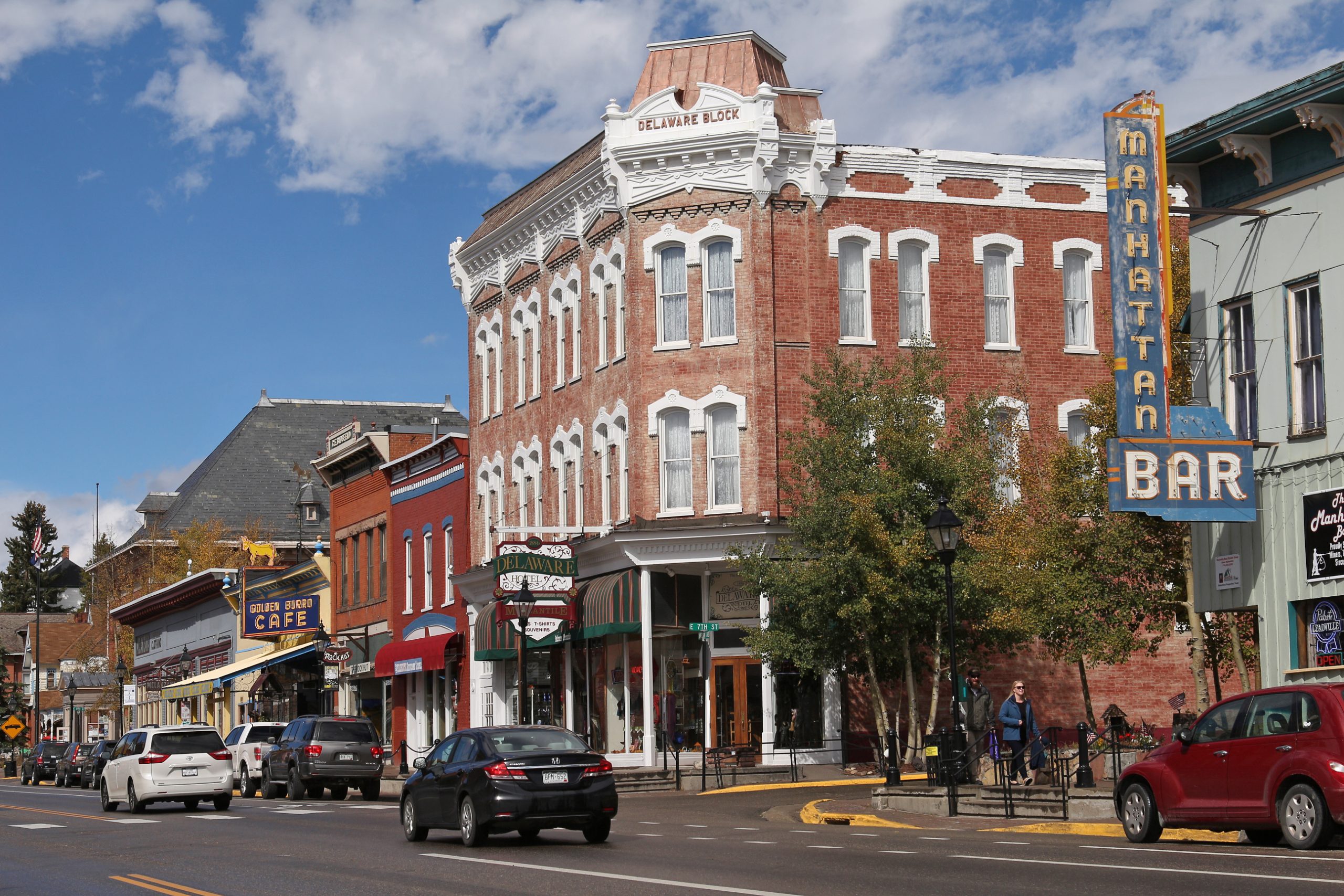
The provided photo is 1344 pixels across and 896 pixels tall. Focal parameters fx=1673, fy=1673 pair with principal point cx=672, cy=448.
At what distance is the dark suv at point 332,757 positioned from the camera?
33.6m

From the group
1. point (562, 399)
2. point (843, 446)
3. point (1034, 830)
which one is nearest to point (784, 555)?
point (843, 446)

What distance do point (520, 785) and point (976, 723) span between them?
28.2ft

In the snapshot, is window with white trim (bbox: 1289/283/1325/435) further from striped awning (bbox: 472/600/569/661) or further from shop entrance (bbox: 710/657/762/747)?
striped awning (bbox: 472/600/569/661)

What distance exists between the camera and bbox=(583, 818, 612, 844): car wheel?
62.3 ft

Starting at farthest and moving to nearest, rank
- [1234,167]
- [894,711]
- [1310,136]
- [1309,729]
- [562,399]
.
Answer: [562,399] < [894,711] < [1234,167] < [1310,136] < [1309,729]

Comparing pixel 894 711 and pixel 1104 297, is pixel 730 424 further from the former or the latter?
pixel 1104 297

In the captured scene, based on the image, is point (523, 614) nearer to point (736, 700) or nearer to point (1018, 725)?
point (736, 700)

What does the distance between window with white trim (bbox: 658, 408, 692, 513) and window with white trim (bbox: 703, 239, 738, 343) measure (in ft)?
6.29

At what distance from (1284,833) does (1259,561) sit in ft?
26.0

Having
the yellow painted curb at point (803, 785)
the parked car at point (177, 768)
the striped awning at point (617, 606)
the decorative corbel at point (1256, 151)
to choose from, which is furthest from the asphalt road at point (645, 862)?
the striped awning at point (617, 606)

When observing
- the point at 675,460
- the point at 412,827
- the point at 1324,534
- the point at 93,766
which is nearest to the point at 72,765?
the point at 93,766

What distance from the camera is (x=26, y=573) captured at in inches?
5374

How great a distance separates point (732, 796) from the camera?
1192 inches

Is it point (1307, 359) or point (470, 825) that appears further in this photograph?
point (1307, 359)
